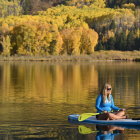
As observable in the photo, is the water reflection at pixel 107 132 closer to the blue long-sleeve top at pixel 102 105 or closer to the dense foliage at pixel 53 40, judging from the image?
the blue long-sleeve top at pixel 102 105

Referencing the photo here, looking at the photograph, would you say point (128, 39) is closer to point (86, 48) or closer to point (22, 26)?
point (86, 48)

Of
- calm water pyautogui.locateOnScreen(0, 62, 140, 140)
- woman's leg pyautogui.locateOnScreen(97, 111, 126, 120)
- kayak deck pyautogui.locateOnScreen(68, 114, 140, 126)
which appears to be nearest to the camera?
calm water pyautogui.locateOnScreen(0, 62, 140, 140)

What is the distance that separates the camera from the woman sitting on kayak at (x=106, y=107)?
17.8 metres

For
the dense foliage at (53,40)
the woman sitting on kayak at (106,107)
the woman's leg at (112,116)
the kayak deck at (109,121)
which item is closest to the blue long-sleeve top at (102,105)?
the woman sitting on kayak at (106,107)

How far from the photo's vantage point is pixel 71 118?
18.8 m

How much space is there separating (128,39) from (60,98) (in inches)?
3877

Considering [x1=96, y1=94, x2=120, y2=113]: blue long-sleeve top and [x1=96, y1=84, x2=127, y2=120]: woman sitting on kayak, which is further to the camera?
[x1=96, y1=94, x2=120, y2=113]: blue long-sleeve top

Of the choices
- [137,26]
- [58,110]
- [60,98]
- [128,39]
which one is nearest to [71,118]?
[58,110]

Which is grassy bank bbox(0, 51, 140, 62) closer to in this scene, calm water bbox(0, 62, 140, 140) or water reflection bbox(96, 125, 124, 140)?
calm water bbox(0, 62, 140, 140)

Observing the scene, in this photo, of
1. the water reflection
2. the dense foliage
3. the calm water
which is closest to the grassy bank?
the dense foliage

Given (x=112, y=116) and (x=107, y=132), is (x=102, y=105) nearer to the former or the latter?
(x=112, y=116)

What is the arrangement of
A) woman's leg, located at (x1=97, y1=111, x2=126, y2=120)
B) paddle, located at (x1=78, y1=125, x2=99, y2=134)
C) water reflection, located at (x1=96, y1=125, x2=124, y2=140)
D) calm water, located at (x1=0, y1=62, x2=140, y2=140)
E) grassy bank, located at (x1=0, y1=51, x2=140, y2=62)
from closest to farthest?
water reflection, located at (x1=96, y1=125, x2=124, y2=140)
calm water, located at (x1=0, y1=62, x2=140, y2=140)
paddle, located at (x1=78, y1=125, x2=99, y2=134)
woman's leg, located at (x1=97, y1=111, x2=126, y2=120)
grassy bank, located at (x1=0, y1=51, x2=140, y2=62)

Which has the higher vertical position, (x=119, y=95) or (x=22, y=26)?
(x=22, y=26)

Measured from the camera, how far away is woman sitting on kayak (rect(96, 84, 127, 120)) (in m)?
17.8
